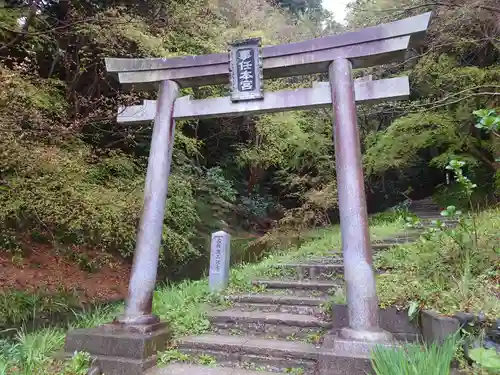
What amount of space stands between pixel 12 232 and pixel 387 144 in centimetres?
890

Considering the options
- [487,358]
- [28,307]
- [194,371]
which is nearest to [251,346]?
[194,371]

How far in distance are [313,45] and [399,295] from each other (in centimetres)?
286

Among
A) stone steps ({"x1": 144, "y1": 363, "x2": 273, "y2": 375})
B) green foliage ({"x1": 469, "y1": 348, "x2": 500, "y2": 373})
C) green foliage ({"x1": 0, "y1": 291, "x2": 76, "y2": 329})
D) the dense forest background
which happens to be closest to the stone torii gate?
stone steps ({"x1": 144, "y1": 363, "x2": 273, "y2": 375})

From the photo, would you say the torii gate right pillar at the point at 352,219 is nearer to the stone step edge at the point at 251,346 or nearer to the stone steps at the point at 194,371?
the stone step edge at the point at 251,346

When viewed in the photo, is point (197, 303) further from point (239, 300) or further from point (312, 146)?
point (312, 146)

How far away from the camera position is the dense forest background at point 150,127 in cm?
620

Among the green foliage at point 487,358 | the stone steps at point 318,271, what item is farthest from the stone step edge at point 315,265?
the green foliage at point 487,358

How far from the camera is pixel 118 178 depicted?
7.81 m

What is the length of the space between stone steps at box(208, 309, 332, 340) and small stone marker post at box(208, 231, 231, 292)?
120 centimetres

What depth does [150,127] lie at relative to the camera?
8867 mm

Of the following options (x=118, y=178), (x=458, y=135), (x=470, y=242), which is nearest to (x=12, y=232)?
(x=118, y=178)

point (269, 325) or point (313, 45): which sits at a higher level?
point (313, 45)

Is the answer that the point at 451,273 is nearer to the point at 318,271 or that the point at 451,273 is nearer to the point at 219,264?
the point at 318,271

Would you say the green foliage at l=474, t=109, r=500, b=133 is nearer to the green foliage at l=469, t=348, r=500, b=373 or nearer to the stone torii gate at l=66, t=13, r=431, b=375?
the stone torii gate at l=66, t=13, r=431, b=375
